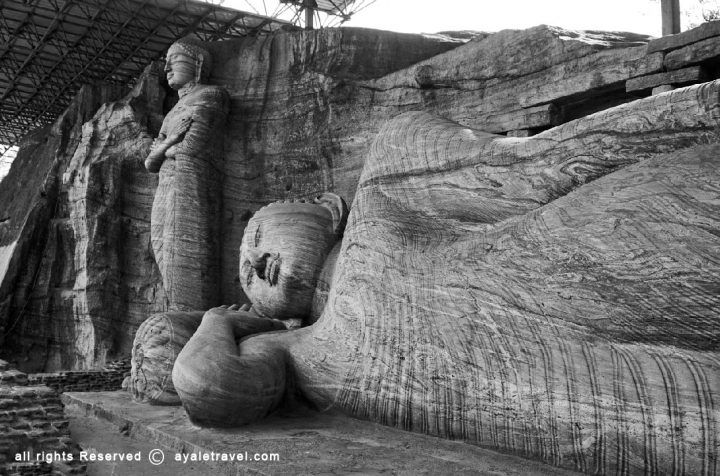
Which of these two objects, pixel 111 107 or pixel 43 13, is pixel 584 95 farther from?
pixel 43 13

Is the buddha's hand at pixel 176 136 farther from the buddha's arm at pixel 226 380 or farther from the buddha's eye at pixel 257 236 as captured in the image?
the buddha's arm at pixel 226 380

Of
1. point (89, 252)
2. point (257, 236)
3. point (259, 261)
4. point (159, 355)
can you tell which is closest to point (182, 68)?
point (89, 252)

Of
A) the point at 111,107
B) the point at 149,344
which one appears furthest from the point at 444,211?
the point at 111,107

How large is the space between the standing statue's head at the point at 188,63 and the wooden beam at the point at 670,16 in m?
3.77

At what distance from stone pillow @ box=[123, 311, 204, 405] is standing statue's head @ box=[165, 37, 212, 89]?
2.98 meters

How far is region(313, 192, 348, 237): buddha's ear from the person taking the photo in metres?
3.80

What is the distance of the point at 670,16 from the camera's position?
467cm

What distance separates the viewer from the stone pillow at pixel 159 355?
→ 3.62 m

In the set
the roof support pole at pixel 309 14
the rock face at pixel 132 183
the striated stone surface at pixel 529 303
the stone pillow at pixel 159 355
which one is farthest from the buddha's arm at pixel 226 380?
the roof support pole at pixel 309 14

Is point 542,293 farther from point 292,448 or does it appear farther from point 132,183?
point 132,183

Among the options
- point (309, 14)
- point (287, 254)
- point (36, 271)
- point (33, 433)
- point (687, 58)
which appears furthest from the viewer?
point (309, 14)

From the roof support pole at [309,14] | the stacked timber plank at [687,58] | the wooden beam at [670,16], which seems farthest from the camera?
the roof support pole at [309,14]

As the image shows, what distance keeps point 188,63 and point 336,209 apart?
2928 mm

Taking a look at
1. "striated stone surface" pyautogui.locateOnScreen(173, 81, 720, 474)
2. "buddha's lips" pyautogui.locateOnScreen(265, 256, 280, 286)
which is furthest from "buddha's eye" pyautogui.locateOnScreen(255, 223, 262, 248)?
"striated stone surface" pyautogui.locateOnScreen(173, 81, 720, 474)
